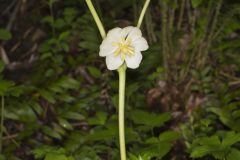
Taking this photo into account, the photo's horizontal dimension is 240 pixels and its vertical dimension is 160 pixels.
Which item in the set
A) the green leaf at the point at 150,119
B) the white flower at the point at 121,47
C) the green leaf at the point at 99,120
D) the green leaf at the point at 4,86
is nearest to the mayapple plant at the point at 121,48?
the white flower at the point at 121,47

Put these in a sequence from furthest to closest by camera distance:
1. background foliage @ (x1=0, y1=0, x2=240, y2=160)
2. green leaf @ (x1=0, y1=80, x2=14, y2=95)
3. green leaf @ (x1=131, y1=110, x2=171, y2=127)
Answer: background foliage @ (x1=0, y1=0, x2=240, y2=160), green leaf @ (x1=0, y1=80, x2=14, y2=95), green leaf @ (x1=131, y1=110, x2=171, y2=127)

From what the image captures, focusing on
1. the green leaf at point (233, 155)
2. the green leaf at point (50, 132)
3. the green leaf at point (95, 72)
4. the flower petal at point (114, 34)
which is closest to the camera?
the flower petal at point (114, 34)

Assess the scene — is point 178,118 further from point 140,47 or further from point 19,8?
point 19,8

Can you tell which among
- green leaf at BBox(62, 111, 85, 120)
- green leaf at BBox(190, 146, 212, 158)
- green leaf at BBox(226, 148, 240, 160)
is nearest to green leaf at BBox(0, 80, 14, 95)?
green leaf at BBox(62, 111, 85, 120)

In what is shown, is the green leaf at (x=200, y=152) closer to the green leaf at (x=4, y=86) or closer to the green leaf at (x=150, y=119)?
the green leaf at (x=150, y=119)

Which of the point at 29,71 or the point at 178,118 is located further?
the point at 29,71

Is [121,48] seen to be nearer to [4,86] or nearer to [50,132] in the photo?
[4,86]

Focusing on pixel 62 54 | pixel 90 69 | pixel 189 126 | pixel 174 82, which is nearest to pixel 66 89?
pixel 90 69

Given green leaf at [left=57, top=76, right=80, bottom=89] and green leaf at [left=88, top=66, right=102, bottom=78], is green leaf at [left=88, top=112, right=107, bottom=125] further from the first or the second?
green leaf at [left=88, top=66, right=102, bottom=78]

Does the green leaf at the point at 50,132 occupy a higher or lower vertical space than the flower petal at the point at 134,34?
lower
